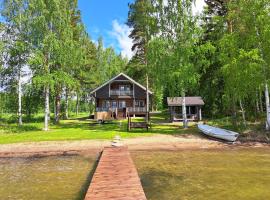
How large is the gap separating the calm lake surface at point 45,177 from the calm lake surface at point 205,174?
2638 millimetres

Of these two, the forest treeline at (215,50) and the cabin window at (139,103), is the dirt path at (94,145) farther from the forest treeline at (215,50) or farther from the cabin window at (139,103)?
the cabin window at (139,103)

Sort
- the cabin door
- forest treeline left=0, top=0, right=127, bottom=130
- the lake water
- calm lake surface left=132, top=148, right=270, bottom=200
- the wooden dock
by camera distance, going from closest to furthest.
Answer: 1. the wooden dock
2. calm lake surface left=132, top=148, right=270, bottom=200
3. the lake water
4. forest treeline left=0, top=0, right=127, bottom=130
5. the cabin door

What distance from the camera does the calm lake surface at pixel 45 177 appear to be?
428 inches

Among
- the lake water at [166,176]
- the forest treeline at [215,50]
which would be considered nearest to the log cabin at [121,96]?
the forest treeline at [215,50]

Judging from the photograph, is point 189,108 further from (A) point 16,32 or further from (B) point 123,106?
(A) point 16,32

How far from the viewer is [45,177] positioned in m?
13.5

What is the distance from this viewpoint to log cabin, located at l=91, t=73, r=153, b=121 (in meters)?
47.3

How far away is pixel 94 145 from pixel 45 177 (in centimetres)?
864

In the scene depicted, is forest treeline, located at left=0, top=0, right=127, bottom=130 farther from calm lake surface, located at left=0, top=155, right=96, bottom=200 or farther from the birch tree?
calm lake surface, located at left=0, top=155, right=96, bottom=200

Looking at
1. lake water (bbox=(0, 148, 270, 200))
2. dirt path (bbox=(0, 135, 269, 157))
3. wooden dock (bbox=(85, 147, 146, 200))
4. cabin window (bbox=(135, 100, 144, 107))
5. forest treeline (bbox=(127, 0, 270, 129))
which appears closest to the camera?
wooden dock (bbox=(85, 147, 146, 200))

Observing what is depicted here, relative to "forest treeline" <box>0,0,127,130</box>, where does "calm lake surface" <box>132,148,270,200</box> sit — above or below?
below

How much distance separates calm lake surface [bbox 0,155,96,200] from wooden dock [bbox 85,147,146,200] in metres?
1.00

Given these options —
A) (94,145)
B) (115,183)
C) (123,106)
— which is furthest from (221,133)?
(123,106)

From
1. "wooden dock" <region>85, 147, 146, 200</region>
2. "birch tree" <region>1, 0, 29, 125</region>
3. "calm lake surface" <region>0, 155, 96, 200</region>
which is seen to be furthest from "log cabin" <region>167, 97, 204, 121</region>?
"wooden dock" <region>85, 147, 146, 200</region>
